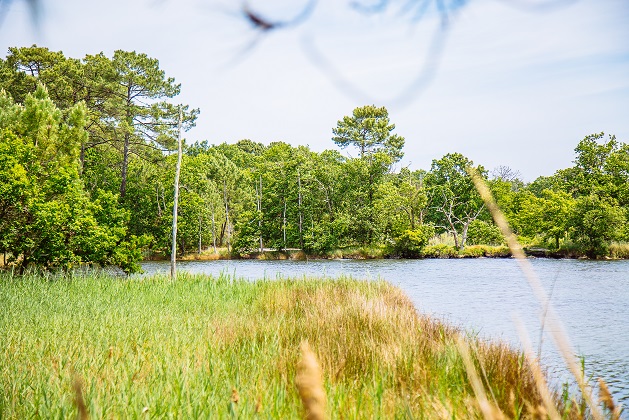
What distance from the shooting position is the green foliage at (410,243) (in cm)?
3950

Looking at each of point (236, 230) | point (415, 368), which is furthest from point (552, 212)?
point (415, 368)

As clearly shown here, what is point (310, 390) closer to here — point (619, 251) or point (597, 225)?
point (619, 251)

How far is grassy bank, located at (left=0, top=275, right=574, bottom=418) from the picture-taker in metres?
2.70

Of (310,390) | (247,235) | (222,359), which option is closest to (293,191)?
(247,235)

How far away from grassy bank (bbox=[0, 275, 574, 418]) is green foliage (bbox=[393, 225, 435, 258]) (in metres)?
30.5

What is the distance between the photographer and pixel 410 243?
39.7m

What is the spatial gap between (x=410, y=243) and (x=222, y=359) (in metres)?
36.3

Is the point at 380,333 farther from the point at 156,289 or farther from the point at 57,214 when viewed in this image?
the point at 57,214

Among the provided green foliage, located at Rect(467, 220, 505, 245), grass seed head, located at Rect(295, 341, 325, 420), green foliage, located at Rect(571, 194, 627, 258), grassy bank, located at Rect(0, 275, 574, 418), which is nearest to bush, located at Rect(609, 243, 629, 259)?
green foliage, located at Rect(571, 194, 627, 258)

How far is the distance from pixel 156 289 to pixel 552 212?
118ft

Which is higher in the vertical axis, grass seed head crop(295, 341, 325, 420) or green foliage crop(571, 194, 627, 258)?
green foliage crop(571, 194, 627, 258)

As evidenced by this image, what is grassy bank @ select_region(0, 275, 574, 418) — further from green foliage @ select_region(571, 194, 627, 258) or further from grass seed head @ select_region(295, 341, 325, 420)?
green foliage @ select_region(571, 194, 627, 258)

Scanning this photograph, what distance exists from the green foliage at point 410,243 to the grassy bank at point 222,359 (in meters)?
30.5

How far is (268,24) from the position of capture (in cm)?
60
